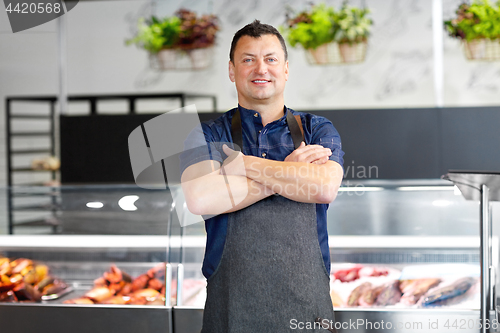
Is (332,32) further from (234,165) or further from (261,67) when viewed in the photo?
(234,165)

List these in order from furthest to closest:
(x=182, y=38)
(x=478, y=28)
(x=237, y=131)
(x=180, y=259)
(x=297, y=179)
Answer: (x=182, y=38), (x=478, y=28), (x=180, y=259), (x=237, y=131), (x=297, y=179)

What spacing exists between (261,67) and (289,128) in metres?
0.23

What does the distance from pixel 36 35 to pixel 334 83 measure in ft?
10.8

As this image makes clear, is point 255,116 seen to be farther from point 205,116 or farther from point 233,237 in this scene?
point 205,116

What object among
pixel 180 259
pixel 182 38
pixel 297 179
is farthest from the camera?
pixel 182 38

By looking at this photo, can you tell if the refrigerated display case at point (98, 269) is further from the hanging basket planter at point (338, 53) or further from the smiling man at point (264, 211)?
the hanging basket planter at point (338, 53)

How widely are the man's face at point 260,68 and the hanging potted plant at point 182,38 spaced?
3.25ft

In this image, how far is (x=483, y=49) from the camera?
2205 millimetres

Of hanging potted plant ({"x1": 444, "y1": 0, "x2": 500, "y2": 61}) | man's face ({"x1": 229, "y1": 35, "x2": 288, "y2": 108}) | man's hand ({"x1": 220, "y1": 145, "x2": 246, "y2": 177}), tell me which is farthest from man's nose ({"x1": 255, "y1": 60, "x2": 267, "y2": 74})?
hanging potted plant ({"x1": 444, "y1": 0, "x2": 500, "y2": 61})

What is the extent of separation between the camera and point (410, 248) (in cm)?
206

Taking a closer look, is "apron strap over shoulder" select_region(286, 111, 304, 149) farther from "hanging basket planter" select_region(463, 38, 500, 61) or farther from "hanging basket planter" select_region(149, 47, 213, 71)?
"hanging basket planter" select_region(463, 38, 500, 61)

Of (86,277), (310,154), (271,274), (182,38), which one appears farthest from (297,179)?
(182,38)

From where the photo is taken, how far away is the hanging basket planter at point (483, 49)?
2190 mm

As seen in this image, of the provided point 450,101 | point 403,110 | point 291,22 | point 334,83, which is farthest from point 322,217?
point 450,101
